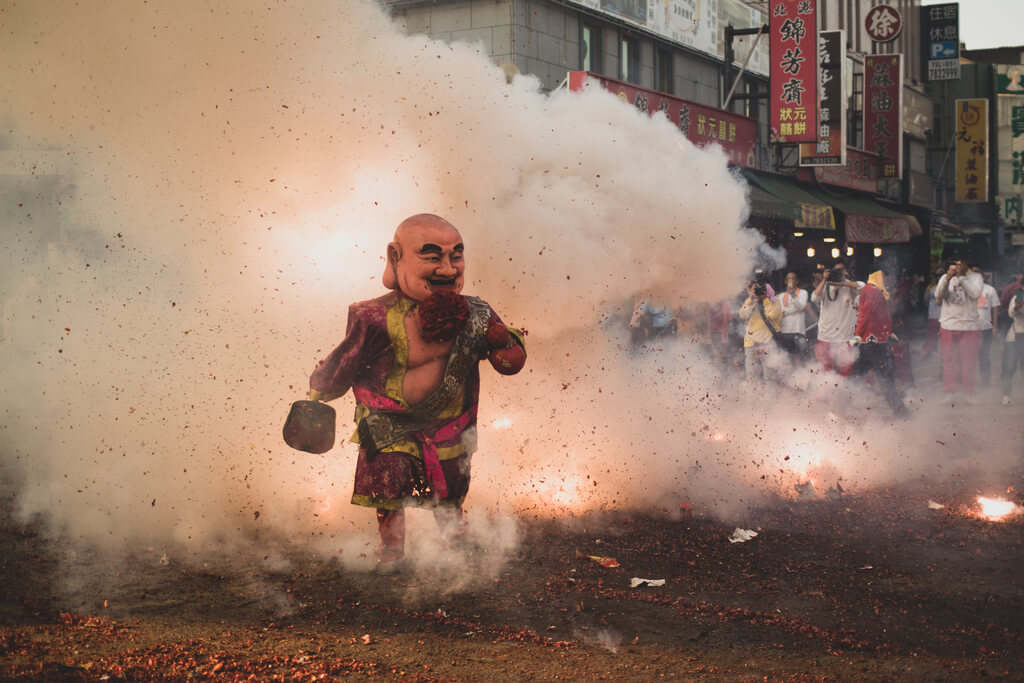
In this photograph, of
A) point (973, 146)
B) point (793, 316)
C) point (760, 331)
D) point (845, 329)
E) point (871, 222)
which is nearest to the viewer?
point (845, 329)

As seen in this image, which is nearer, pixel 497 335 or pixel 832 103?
pixel 497 335

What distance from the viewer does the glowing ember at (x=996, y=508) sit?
6.61 m

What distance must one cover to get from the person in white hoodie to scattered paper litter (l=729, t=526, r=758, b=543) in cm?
678

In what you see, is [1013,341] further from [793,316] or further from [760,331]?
[760,331]

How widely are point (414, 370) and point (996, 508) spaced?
430 centimetres

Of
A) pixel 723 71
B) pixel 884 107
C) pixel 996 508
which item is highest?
pixel 723 71

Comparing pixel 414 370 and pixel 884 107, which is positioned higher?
pixel 884 107

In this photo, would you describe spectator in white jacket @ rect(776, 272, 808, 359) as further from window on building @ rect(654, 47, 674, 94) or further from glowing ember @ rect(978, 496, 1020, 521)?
glowing ember @ rect(978, 496, 1020, 521)

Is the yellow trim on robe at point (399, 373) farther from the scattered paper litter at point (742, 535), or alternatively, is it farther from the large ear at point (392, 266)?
the scattered paper litter at point (742, 535)

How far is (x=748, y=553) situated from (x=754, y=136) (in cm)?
1234

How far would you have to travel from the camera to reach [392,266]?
488 cm

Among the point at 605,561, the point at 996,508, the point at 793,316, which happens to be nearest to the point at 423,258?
the point at 605,561

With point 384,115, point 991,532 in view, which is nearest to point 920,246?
point 991,532

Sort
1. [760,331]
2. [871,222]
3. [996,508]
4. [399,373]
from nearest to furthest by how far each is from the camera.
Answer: [399,373], [996,508], [760,331], [871,222]
